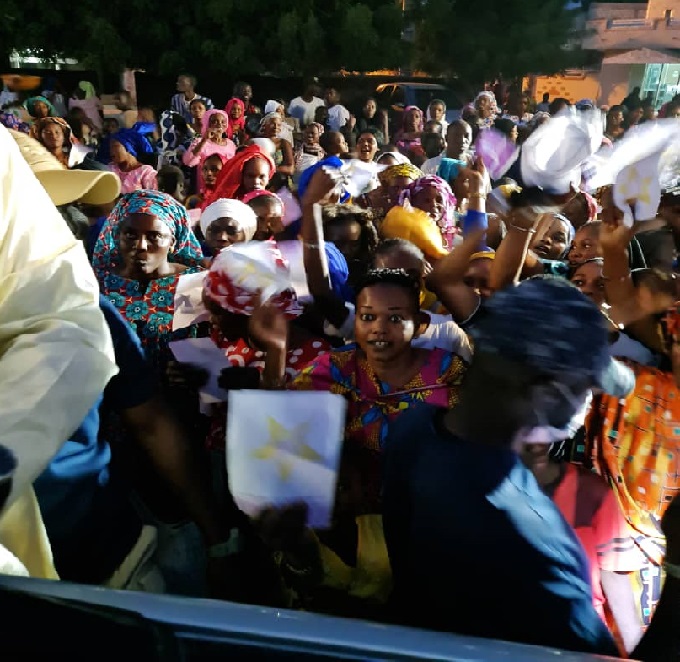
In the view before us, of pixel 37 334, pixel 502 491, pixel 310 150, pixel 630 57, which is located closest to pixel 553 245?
pixel 502 491

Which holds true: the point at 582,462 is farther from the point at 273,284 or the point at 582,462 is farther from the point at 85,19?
the point at 85,19

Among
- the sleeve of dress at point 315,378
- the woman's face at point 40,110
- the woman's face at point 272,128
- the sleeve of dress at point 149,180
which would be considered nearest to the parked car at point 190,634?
the sleeve of dress at point 315,378

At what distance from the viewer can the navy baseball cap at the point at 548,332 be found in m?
1.16

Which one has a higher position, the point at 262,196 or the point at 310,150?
the point at 262,196

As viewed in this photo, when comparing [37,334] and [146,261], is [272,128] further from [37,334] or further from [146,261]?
[37,334]

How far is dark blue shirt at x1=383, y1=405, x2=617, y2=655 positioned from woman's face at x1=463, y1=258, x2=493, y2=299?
1454 mm

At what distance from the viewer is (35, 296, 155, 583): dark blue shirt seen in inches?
45.2

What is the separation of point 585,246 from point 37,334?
2.80 m

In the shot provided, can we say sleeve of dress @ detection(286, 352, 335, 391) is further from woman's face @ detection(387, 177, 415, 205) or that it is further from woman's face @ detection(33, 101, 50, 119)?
woman's face @ detection(33, 101, 50, 119)

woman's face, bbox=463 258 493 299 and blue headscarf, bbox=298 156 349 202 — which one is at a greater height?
blue headscarf, bbox=298 156 349 202

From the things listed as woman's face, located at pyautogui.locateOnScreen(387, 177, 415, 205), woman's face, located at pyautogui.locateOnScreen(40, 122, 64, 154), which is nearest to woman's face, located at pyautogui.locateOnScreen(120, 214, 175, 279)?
woman's face, located at pyautogui.locateOnScreen(387, 177, 415, 205)

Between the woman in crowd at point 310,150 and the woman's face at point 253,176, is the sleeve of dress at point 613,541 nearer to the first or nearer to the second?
the woman's face at point 253,176

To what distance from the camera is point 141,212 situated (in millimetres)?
2789

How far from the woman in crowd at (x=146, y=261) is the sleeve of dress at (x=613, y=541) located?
1.53 m
